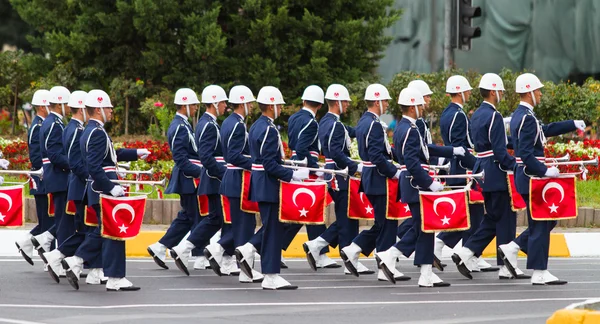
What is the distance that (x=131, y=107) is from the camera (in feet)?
97.4

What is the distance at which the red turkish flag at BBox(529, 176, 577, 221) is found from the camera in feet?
46.1

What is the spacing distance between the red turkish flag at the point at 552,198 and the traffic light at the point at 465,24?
7.80 meters

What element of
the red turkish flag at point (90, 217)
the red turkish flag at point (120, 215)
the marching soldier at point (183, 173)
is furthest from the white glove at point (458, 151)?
the red turkish flag at point (90, 217)

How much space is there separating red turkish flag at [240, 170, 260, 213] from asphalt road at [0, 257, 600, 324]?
819mm

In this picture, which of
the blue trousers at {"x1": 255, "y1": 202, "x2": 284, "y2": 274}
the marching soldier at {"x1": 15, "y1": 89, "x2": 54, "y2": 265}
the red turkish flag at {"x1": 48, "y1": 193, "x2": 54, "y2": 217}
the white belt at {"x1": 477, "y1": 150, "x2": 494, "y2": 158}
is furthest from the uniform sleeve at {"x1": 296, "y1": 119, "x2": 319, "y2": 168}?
the marching soldier at {"x1": 15, "y1": 89, "x2": 54, "y2": 265}

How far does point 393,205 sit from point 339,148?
99 cm

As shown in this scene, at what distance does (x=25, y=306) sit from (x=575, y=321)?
533 cm

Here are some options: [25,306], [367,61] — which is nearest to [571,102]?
[367,61]

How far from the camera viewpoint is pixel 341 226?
1588 cm

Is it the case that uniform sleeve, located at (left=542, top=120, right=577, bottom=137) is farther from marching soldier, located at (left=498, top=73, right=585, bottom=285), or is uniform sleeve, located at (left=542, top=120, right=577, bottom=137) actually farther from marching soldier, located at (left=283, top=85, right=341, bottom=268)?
marching soldier, located at (left=283, top=85, right=341, bottom=268)

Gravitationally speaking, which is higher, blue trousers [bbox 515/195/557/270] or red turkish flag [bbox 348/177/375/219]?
red turkish flag [bbox 348/177/375/219]

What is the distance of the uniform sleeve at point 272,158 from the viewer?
13898 millimetres

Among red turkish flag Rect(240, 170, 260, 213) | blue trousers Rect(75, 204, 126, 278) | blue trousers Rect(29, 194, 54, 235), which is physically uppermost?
red turkish flag Rect(240, 170, 260, 213)

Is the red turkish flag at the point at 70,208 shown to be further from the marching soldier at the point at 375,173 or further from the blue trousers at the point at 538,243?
the blue trousers at the point at 538,243
